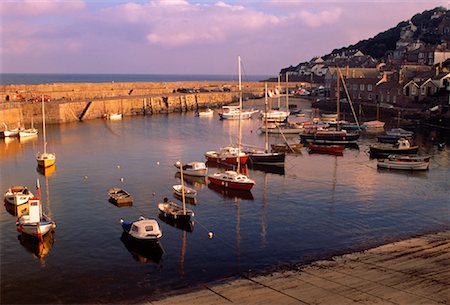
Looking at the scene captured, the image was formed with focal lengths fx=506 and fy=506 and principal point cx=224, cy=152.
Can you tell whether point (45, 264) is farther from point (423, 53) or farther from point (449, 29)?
point (449, 29)

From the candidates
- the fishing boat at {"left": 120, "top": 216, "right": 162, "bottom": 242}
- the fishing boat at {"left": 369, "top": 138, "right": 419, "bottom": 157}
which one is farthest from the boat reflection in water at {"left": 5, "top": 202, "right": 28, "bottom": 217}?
the fishing boat at {"left": 369, "top": 138, "right": 419, "bottom": 157}

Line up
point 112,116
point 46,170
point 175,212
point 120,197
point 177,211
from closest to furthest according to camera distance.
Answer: point 175,212
point 177,211
point 120,197
point 46,170
point 112,116

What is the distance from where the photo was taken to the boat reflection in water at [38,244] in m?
24.1

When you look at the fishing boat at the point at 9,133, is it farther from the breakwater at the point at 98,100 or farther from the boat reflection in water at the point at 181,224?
the boat reflection in water at the point at 181,224

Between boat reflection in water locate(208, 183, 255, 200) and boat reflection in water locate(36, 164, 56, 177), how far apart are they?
13.8 m

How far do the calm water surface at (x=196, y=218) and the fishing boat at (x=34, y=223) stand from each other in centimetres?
47

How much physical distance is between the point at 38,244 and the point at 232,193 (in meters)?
14.0

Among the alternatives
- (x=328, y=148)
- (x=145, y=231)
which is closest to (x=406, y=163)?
(x=328, y=148)

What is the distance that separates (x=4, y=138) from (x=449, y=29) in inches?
4877

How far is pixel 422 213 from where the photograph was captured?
30547 millimetres

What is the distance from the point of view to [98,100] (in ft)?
286

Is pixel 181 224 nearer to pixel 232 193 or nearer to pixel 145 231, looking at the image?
pixel 145 231

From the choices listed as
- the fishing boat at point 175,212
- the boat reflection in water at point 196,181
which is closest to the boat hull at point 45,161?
the boat reflection in water at point 196,181

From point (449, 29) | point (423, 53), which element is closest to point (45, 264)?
point (423, 53)
